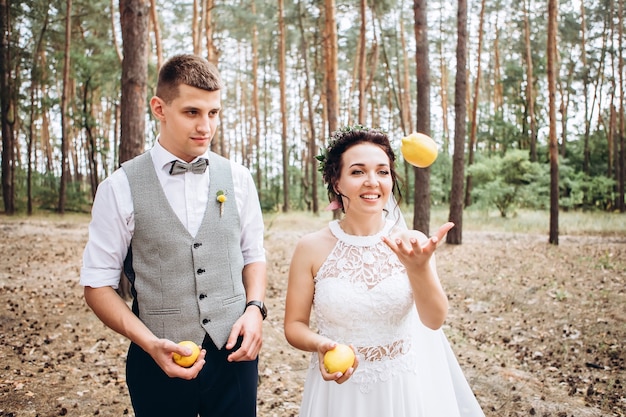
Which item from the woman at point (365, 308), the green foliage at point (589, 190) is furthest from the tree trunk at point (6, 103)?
the green foliage at point (589, 190)

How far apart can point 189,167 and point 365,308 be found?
1106mm

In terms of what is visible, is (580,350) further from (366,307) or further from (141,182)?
(141,182)

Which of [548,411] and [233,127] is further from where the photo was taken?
[233,127]

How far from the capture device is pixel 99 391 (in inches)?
173

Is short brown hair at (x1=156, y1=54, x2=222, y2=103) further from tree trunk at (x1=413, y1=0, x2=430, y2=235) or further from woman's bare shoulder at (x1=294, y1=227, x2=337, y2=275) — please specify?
tree trunk at (x1=413, y1=0, x2=430, y2=235)

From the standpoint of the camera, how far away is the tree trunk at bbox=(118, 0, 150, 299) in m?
6.03

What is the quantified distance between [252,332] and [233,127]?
3823 cm

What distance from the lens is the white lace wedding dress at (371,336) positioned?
2275 mm

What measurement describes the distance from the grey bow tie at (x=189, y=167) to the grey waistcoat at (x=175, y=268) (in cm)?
10

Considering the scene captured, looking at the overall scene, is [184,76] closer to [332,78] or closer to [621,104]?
[332,78]

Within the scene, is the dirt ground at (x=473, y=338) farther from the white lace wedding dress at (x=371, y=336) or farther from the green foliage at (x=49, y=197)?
the green foliage at (x=49, y=197)

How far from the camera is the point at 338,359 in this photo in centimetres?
192

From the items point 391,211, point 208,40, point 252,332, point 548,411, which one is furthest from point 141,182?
point 208,40

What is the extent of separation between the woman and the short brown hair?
2.63ft
